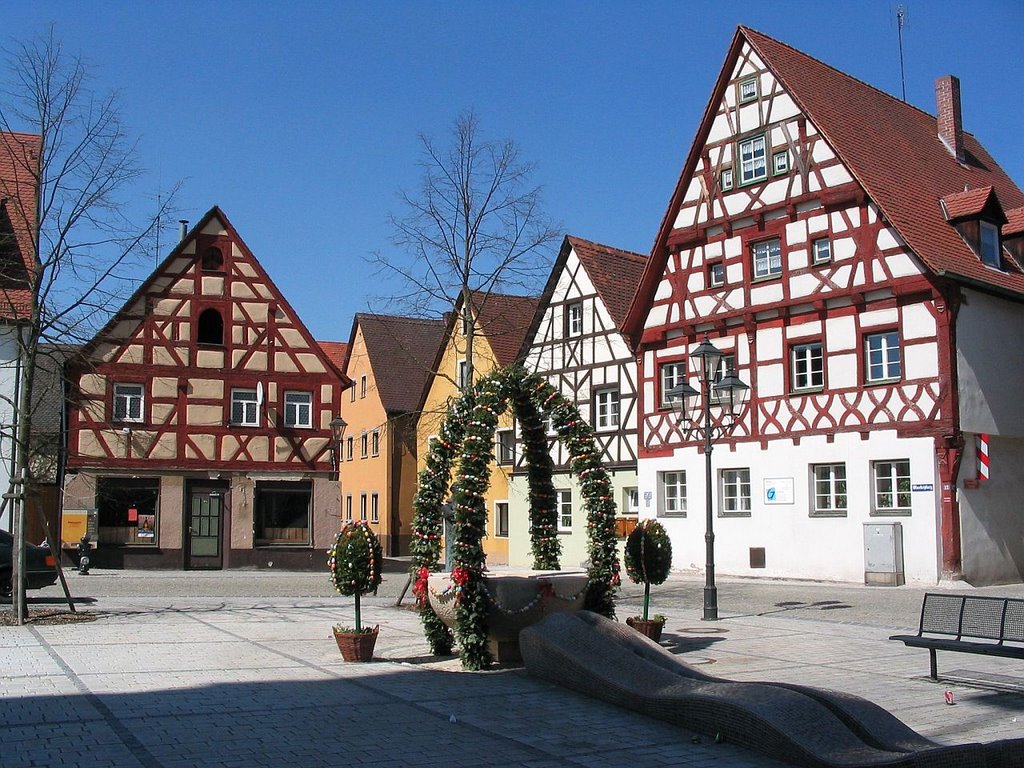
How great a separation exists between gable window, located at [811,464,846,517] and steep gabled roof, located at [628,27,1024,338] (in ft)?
18.0

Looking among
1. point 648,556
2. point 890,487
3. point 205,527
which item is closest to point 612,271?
point 890,487

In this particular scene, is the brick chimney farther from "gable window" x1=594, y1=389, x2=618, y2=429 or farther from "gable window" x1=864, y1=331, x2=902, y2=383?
"gable window" x1=594, y1=389, x2=618, y2=429

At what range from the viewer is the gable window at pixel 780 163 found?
91.9 feet

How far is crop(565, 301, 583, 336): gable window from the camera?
36.0 meters

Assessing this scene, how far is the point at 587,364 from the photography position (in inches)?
1395

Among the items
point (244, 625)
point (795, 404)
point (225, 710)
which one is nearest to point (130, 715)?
point (225, 710)

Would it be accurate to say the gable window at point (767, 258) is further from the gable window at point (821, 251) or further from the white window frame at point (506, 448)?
the white window frame at point (506, 448)

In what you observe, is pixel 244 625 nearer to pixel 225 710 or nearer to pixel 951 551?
pixel 225 710

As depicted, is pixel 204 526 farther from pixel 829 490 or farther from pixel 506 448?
pixel 829 490

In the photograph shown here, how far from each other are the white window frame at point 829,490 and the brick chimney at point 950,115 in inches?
463

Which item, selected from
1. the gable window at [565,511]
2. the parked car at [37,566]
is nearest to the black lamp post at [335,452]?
the gable window at [565,511]

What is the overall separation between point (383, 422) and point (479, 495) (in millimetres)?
29993

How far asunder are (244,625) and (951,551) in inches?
598

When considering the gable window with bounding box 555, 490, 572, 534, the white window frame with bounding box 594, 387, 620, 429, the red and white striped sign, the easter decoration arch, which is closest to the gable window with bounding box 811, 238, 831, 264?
the red and white striped sign
